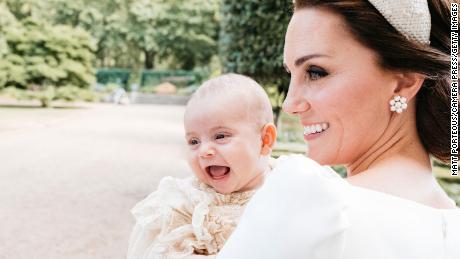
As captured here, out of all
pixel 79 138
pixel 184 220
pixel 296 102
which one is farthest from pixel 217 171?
pixel 79 138

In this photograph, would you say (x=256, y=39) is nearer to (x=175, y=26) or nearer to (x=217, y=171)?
(x=217, y=171)

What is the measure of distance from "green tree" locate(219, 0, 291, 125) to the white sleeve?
7.40 metres

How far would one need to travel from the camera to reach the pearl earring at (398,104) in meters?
1.15

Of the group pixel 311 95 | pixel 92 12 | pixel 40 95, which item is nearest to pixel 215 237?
pixel 311 95

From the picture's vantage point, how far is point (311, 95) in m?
1.16

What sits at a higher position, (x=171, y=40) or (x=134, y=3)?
(x=134, y=3)

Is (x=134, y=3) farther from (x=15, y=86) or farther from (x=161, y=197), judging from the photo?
(x=161, y=197)

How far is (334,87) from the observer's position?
1120 mm

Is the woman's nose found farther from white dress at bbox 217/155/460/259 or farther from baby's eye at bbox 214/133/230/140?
baby's eye at bbox 214/133/230/140

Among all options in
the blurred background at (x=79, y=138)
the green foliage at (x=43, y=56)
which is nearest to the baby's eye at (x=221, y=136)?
the blurred background at (x=79, y=138)

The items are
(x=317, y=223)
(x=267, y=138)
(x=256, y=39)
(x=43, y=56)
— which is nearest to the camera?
(x=317, y=223)

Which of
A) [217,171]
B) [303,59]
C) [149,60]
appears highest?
[303,59]

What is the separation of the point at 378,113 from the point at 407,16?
205 mm

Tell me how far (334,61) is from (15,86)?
825 inches
